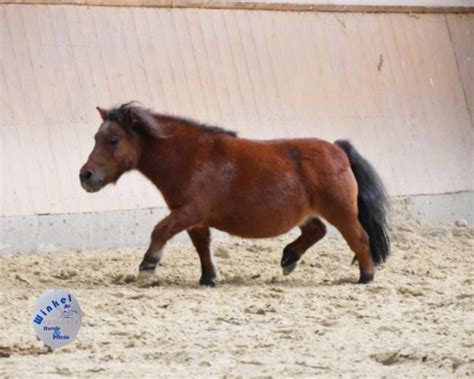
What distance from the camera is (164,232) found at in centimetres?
959

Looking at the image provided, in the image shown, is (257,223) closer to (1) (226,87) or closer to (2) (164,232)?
(2) (164,232)

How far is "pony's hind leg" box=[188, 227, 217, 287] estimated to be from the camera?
9875 millimetres

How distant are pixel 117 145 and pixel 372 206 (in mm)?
1895

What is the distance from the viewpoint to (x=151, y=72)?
12305mm

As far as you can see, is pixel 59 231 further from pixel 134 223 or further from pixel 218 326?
pixel 218 326

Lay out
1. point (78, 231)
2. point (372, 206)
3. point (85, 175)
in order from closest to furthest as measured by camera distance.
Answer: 1. point (85, 175)
2. point (372, 206)
3. point (78, 231)

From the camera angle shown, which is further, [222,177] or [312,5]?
[312,5]

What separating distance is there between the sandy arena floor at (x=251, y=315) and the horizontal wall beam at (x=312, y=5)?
216 cm

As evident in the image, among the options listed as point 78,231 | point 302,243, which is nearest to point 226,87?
point 78,231

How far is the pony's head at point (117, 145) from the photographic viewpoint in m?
9.79

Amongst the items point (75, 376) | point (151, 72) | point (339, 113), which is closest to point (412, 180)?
point (339, 113)

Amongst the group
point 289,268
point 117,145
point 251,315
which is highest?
point 117,145

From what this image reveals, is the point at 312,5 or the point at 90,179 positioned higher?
the point at 312,5

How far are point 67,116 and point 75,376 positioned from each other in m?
5.31
